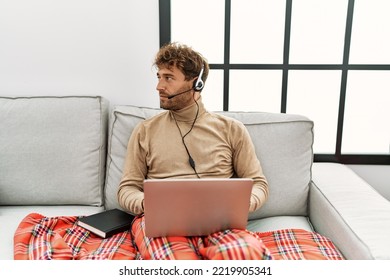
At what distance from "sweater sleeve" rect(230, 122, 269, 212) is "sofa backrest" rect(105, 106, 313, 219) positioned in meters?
0.09

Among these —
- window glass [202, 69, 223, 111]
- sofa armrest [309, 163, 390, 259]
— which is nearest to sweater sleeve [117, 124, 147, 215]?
window glass [202, 69, 223, 111]

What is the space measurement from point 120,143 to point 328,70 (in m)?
1.11

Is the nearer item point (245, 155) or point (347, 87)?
point (245, 155)

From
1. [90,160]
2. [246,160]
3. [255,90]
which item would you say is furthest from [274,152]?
[90,160]

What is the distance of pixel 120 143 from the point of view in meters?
1.48

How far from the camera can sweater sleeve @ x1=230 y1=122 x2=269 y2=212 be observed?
1309mm

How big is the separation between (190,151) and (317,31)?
0.99 metres

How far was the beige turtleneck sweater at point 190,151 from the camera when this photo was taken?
4.28ft

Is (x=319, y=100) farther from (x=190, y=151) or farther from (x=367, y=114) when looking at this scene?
(x=190, y=151)

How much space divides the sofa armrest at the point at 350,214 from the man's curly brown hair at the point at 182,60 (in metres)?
0.69

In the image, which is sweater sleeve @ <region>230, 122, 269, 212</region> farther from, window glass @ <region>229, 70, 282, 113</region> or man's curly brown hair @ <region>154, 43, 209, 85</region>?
window glass @ <region>229, 70, 282, 113</region>

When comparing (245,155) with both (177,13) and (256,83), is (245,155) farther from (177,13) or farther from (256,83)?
(177,13)
